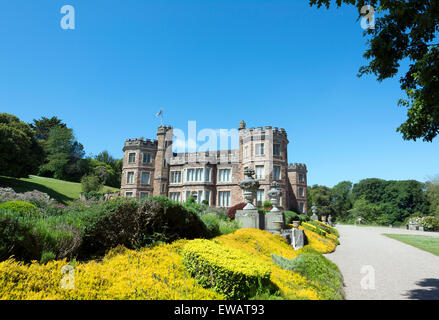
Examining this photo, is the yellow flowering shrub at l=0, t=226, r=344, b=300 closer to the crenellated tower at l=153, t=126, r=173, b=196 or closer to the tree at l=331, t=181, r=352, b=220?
the crenellated tower at l=153, t=126, r=173, b=196

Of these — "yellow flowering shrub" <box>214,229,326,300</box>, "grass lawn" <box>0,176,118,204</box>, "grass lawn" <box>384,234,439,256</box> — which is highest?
"grass lawn" <box>0,176,118,204</box>

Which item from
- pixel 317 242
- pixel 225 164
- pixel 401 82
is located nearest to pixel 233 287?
pixel 401 82

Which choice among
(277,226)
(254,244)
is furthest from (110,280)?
(277,226)

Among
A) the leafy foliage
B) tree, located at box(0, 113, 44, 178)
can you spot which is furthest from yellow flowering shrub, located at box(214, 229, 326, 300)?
tree, located at box(0, 113, 44, 178)

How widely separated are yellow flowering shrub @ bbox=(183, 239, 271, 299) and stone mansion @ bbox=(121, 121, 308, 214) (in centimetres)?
2418

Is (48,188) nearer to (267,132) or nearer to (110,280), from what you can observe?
(267,132)

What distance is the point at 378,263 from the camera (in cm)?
1075

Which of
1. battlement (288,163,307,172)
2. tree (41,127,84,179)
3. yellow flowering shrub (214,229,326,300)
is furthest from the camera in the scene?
tree (41,127,84,179)

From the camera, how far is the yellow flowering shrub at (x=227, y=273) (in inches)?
181

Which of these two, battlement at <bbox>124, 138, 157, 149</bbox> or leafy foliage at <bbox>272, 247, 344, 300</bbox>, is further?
battlement at <bbox>124, 138, 157, 149</bbox>

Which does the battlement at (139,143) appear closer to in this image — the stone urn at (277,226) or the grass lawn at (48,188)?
the grass lawn at (48,188)

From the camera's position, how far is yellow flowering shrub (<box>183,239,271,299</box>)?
4.60 meters

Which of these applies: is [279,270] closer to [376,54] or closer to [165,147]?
[376,54]
